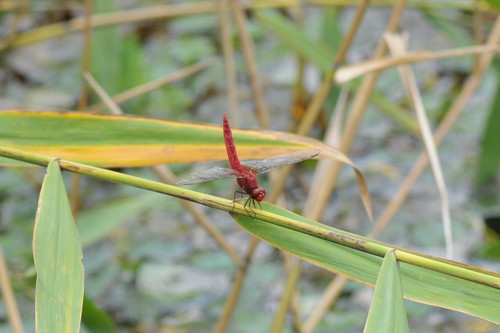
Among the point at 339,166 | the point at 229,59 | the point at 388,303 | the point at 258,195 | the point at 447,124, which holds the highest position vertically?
the point at 229,59

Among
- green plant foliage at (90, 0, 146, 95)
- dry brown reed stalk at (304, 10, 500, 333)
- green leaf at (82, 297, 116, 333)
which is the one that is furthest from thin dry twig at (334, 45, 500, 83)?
green plant foliage at (90, 0, 146, 95)

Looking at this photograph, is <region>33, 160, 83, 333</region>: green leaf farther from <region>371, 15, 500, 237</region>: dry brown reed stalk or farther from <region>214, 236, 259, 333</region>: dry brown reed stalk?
<region>371, 15, 500, 237</region>: dry brown reed stalk

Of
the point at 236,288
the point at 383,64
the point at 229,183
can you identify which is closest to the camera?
the point at 383,64

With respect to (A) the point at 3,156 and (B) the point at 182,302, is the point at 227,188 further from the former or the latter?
(A) the point at 3,156

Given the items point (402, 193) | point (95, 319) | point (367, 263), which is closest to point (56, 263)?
point (367, 263)

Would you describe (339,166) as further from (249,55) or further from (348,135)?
(249,55)

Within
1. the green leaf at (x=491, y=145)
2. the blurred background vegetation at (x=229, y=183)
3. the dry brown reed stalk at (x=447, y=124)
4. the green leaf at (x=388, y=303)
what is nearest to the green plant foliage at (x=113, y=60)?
the blurred background vegetation at (x=229, y=183)
